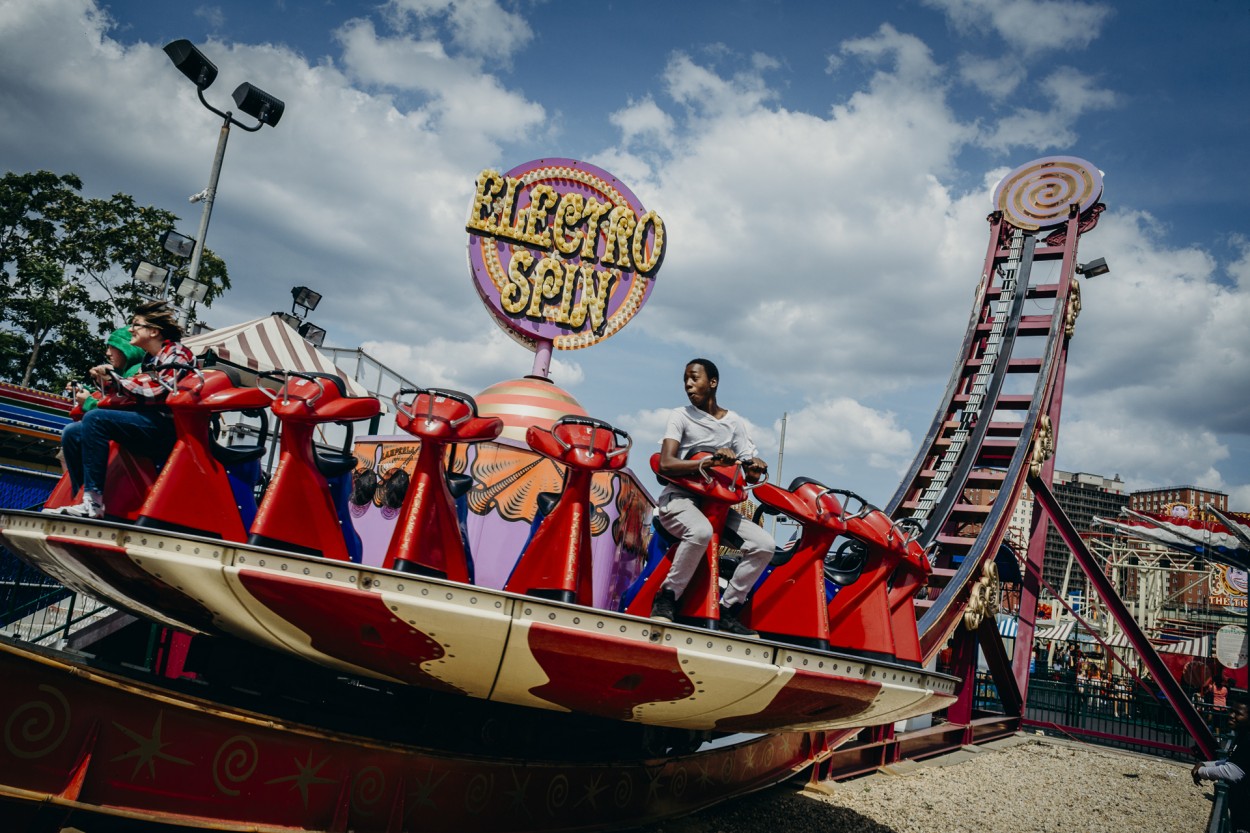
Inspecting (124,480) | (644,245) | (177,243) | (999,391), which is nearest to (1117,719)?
(999,391)

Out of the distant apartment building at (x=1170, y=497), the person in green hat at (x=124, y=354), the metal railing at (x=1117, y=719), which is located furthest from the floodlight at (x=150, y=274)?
the distant apartment building at (x=1170, y=497)

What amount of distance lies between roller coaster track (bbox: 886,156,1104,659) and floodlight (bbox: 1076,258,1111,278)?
1.64ft

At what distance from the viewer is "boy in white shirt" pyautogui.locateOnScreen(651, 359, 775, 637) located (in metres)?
4.00

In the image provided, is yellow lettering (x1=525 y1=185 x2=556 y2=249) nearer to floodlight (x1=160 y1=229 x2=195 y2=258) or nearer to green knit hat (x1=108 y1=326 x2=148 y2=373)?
green knit hat (x1=108 y1=326 x2=148 y2=373)

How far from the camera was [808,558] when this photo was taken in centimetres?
444

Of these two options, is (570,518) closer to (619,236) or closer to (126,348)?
(126,348)

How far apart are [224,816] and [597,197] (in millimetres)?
5783

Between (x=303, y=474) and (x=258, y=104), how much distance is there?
10535mm

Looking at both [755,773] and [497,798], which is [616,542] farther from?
[755,773]

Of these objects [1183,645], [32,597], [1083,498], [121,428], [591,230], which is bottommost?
[32,597]

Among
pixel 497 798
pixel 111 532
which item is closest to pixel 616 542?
pixel 497 798

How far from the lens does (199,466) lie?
3729mm

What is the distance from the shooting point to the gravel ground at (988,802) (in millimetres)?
6270

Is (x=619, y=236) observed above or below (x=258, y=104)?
below
